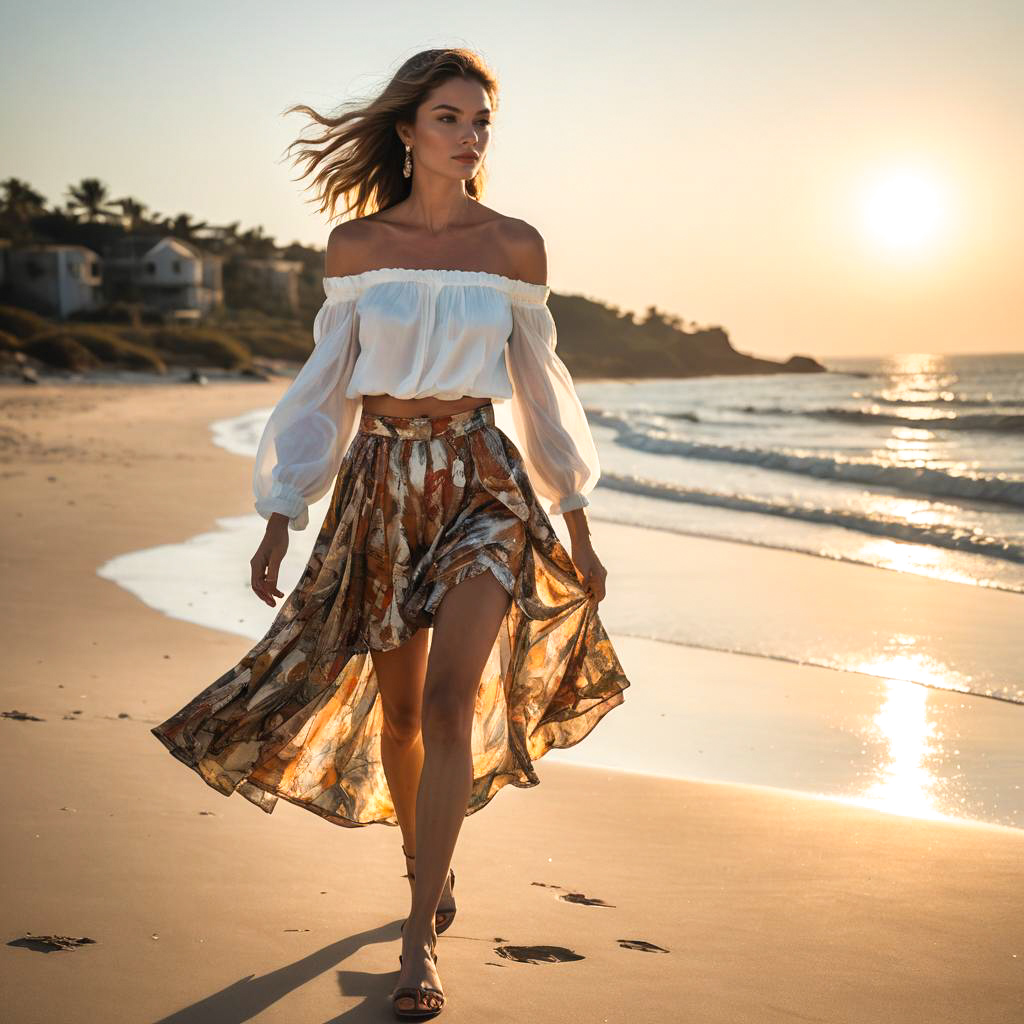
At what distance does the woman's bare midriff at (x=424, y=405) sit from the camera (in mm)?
3189

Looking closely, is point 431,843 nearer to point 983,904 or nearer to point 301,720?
point 301,720

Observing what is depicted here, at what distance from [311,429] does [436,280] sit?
1.61 ft

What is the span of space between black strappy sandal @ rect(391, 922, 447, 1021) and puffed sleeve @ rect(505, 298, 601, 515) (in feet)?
3.96

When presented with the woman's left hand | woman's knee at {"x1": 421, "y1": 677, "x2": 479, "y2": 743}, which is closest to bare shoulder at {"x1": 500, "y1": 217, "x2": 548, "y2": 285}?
the woman's left hand

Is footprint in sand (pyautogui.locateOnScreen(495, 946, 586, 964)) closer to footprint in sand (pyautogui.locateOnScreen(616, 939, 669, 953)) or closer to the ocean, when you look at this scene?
footprint in sand (pyautogui.locateOnScreen(616, 939, 669, 953))

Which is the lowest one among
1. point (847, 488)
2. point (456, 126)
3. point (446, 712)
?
point (847, 488)

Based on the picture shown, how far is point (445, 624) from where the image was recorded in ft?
9.58

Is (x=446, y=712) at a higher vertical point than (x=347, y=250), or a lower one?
lower

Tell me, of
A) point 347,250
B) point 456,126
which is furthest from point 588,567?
point 456,126

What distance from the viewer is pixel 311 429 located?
3.30 m

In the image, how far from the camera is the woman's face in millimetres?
3311

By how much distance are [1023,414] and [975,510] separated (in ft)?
60.1

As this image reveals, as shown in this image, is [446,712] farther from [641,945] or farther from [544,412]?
[544,412]

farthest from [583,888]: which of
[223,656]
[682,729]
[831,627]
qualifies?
[831,627]
